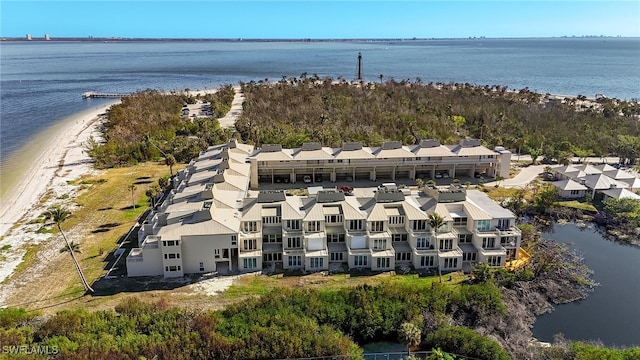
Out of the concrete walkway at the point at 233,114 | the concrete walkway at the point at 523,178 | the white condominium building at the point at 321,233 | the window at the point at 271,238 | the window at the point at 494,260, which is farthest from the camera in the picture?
the concrete walkway at the point at 233,114

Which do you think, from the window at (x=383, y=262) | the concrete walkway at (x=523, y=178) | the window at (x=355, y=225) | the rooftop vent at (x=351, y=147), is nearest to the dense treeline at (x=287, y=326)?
the window at (x=383, y=262)

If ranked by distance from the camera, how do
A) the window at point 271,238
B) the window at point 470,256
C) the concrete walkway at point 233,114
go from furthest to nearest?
the concrete walkway at point 233,114 → the window at point 271,238 → the window at point 470,256

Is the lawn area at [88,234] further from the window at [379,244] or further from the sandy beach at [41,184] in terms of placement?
the window at [379,244]

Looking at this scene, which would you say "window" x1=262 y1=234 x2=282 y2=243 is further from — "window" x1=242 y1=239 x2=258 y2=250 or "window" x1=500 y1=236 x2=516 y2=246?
"window" x1=500 y1=236 x2=516 y2=246

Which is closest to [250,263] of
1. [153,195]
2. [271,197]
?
[271,197]

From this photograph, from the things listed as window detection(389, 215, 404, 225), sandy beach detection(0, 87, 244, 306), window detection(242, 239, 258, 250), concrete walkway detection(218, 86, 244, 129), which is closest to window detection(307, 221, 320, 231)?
window detection(242, 239, 258, 250)

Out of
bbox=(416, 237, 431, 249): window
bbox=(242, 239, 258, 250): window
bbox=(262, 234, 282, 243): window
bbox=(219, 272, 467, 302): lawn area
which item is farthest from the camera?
bbox=(262, 234, 282, 243): window

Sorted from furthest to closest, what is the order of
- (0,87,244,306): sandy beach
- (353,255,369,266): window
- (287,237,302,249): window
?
(0,87,244,306): sandy beach, (287,237,302,249): window, (353,255,369,266): window

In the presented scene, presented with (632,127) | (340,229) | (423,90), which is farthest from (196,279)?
(423,90)
